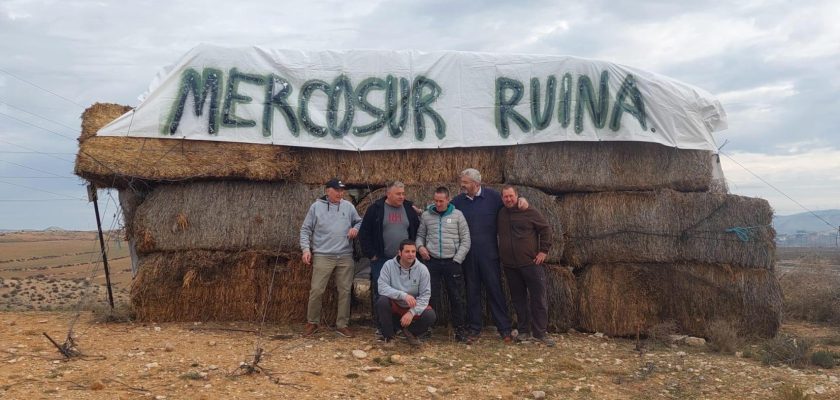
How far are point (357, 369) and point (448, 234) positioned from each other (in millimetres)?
2130

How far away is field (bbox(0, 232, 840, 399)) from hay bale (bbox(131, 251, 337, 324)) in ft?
0.82

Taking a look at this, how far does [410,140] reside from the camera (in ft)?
29.4

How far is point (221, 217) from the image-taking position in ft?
28.2

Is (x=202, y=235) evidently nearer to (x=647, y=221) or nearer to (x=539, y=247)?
(x=539, y=247)

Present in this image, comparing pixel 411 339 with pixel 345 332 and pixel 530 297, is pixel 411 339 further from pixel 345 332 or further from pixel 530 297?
pixel 530 297

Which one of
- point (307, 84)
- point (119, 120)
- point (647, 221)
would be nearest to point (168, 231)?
point (119, 120)

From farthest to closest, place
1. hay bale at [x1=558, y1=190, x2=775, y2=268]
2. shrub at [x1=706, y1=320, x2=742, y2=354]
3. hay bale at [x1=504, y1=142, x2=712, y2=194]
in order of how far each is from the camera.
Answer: hay bale at [x1=504, y1=142, x2=712, y2=194], hay bale at [x1=558, y1=190, x2=775, y2=268], shrub at [x1=706, y1=320, x2=742, y2=354]

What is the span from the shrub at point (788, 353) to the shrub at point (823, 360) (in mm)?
105

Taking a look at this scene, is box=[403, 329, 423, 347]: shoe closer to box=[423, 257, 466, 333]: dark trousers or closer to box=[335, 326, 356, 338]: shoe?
box=[423, 257, 466, 333]: dark trousers

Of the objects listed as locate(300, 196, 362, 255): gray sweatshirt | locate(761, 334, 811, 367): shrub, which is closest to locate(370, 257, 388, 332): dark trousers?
locate(300, 196, 362, 255): gray sweatshirt

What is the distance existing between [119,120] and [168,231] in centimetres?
164

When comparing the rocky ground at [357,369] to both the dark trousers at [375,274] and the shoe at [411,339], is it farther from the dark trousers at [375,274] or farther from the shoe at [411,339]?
the dark trousers at [375,274]

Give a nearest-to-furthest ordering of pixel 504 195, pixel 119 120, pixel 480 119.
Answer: pixel 504 195 → pixel 119 120 → pixel 480 119

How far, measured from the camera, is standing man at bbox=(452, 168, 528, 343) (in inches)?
312
